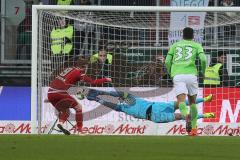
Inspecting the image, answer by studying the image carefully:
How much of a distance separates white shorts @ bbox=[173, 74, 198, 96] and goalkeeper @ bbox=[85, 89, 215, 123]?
77.8 inches

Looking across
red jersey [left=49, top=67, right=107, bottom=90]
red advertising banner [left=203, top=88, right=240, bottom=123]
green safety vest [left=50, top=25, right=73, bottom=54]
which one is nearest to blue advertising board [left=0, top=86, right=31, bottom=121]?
red jersey [left=49, top=67, right=107, bottom=90]

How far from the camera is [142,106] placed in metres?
15.6

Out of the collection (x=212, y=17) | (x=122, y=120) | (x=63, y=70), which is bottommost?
(x=122, y=120)

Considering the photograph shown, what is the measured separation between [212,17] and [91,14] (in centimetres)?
246

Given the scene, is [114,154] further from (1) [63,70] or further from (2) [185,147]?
(1) [63,70]

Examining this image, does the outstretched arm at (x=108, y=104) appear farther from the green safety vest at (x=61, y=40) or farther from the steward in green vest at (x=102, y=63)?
the green safety vest at (x=61, y=40)

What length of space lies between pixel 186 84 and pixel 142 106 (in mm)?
2462

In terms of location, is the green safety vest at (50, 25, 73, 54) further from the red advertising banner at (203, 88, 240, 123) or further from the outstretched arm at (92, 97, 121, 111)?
the red advertising banner at (203, 88, 240, 123)

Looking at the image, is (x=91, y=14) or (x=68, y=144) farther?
(x=91, y=14)

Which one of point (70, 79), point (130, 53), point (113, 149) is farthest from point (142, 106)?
point (113, 149)

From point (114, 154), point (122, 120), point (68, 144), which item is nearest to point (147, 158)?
point (114, 154)

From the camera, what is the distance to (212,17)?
15.8 m

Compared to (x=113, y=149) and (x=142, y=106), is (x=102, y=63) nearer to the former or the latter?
(x=142, y=106)

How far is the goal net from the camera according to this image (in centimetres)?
1520
